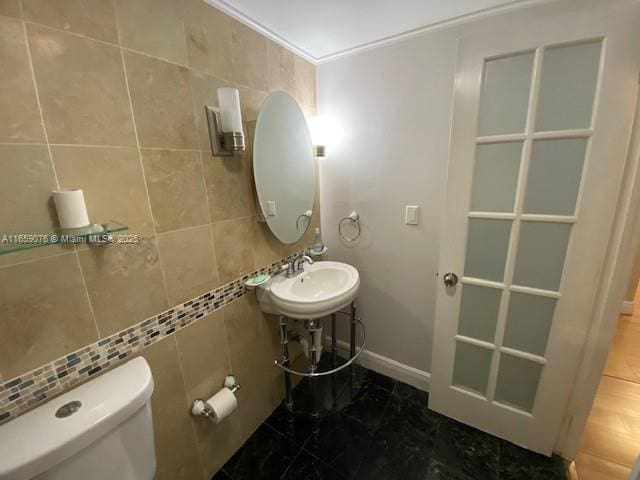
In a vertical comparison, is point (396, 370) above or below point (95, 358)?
below

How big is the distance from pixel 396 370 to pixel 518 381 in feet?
2.34

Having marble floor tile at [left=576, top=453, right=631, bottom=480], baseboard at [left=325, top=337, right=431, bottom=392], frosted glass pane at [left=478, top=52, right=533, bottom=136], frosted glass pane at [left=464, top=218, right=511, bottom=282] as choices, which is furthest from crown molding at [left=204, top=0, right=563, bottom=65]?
marble floor tile at [left=576, top=453, right=631, bottom=480]

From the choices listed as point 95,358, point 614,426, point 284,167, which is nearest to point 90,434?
point 95,358

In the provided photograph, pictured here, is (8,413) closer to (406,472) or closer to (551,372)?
(406,472)

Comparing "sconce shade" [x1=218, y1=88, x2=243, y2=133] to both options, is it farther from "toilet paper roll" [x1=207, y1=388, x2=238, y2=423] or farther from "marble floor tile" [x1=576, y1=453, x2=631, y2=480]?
"marble floor tile" [x1=576, y1=453, x2=631, y2=480]

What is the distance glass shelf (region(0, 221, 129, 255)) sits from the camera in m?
0.66

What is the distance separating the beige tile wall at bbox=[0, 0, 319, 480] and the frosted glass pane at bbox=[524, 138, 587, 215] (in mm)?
1273

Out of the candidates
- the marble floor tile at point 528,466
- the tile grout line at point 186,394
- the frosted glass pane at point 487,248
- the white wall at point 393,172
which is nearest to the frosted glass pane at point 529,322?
the frosted glass pane at point 487,248

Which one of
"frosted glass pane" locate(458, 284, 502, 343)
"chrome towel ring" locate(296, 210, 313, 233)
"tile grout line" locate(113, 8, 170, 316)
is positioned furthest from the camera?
"chrome towel ring" locate(296, 210, 313, 233)

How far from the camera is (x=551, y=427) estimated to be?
1296 millimetres

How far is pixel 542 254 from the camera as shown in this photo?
3.84ft

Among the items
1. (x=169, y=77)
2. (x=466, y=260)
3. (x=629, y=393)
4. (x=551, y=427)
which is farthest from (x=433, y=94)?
(x=629, y=393)

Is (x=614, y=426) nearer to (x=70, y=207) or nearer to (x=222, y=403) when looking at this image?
(x=222, y=403)

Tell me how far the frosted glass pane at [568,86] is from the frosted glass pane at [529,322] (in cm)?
76
